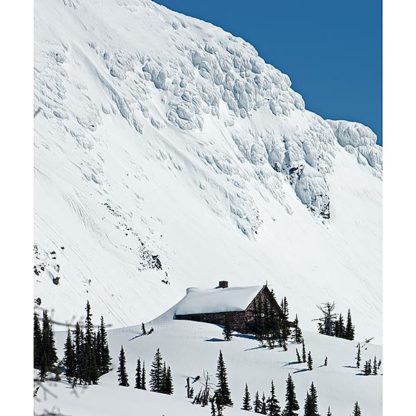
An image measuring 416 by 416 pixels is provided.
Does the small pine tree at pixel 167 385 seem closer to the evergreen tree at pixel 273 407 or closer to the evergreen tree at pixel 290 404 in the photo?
the evergreen tree at pixel 273 407

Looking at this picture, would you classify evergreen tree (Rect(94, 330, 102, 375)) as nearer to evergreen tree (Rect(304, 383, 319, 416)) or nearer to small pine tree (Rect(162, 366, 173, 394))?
small pine tree (Rect(162, 366, 173, 394))

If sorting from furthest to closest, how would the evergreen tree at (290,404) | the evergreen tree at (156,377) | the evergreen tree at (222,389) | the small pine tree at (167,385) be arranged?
the evergreen tree at (156,377) < the small pine tree at (167,385) < the evergreen tree at (222,389) < the evergreen tree at (290,404)

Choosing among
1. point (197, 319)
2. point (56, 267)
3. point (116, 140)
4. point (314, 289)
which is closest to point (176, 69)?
point (116, 140)

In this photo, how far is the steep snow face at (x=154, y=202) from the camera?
4673 inches

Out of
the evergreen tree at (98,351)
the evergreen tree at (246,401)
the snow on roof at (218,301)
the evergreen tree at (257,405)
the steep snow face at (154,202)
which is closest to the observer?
the evergreen tree at (257,405)

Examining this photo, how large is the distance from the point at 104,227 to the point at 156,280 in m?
11.3

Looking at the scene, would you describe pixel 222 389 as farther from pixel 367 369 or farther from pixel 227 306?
pixel 227 306

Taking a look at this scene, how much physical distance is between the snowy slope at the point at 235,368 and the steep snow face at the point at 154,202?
1754 inches
